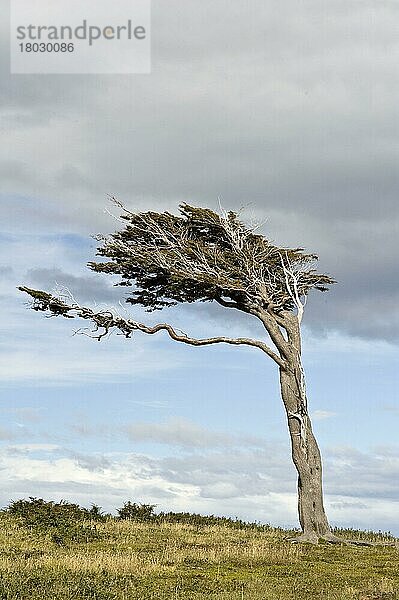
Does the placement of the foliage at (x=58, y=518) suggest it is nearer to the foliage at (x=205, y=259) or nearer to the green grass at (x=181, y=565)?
the green grass at (x=181, y=565)

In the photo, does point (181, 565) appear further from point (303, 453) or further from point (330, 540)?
point (303, 453)

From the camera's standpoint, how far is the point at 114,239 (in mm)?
33625

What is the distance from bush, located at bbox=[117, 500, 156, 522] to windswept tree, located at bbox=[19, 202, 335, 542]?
19.9ft

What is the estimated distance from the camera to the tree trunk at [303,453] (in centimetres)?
3097

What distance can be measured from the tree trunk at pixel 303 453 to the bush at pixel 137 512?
6040mm

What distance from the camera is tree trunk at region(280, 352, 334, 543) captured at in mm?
30969

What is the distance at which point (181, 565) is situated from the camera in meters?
21.7

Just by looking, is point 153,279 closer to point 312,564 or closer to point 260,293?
point 260,293

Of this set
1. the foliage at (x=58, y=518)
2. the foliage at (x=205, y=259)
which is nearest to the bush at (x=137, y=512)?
the foliage at (x=58, y=518)

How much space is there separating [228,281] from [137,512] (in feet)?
31.7

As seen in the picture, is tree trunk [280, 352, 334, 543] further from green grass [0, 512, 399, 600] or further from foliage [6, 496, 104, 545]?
foliage [6, 496, 104, 545]

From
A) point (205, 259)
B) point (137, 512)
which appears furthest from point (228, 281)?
point (137, 512)

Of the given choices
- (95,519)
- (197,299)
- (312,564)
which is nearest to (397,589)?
(312,564)

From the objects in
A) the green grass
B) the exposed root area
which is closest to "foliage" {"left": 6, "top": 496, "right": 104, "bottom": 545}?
the green grass
